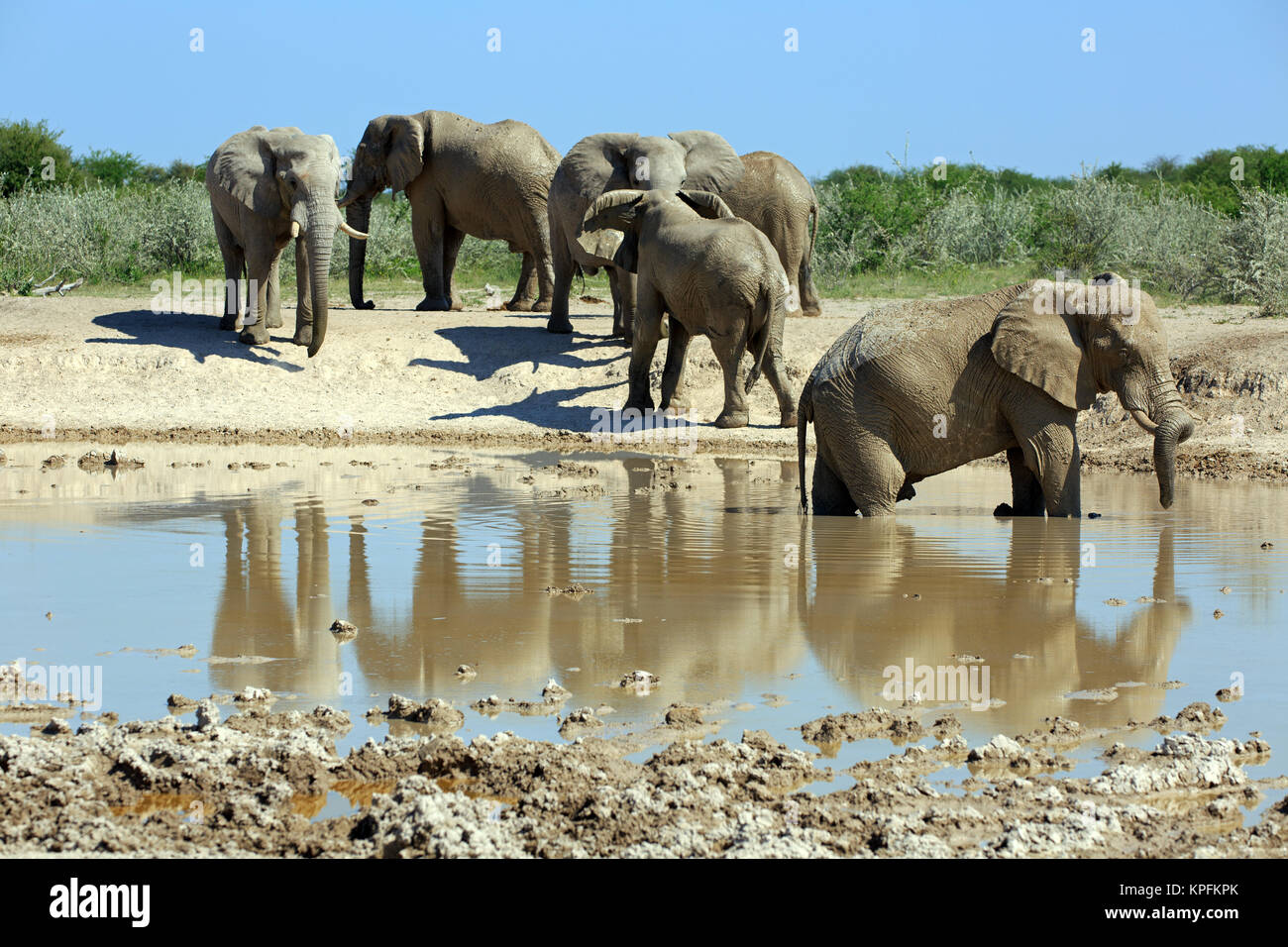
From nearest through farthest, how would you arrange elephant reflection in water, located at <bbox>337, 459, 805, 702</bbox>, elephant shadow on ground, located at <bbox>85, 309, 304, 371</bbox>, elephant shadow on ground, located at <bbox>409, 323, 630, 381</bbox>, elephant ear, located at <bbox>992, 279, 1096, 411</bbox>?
elephant reflection in water, located at <bbox>337, 459, 805, 702</bbox>, elephant ear, located at <bbox>992, 279, 1096, 411</bbox>, elephant shadow on ground, located at <bbox>85, 309, 304, 371</bbox>, elephant shadow on ground, located at <bbox>409, 323, 630, 381</bbox>

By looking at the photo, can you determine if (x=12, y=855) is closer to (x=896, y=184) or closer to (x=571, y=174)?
(x=571, y=174)

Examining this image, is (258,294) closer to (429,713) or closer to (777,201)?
(777,201)

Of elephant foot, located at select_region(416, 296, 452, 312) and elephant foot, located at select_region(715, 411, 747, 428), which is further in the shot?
elephant foot, located at select_region(416, 296, 452, 312)

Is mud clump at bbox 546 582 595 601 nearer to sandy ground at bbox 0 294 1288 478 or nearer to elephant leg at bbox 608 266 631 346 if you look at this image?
sandy ground at bbox 0 294 1288 478

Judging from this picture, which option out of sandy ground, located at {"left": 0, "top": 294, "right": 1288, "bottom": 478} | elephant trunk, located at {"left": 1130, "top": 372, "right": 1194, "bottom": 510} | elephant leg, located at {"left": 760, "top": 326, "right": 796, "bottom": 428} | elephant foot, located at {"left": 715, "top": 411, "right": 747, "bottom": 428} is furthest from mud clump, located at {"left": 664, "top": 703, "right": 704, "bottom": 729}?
elephant foot, located at {"left": 715, "top": 411, "right": 747, "bottom": 428}

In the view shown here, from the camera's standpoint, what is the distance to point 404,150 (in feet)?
64.4

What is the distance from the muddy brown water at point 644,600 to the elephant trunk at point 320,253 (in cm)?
474

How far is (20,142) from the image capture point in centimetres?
3762

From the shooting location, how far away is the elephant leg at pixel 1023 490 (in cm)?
1011

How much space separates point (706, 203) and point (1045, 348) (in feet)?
23.6

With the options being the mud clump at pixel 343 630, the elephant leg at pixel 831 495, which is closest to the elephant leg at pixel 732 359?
the elephant leg at pixel 831 495

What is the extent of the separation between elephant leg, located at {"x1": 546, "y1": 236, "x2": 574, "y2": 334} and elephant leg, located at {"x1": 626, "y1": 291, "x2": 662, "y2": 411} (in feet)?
7.79

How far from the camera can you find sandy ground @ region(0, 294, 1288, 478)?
15.3 metres

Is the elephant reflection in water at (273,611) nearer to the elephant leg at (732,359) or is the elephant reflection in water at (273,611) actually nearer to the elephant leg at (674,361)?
the elephant leg at (732,359)
